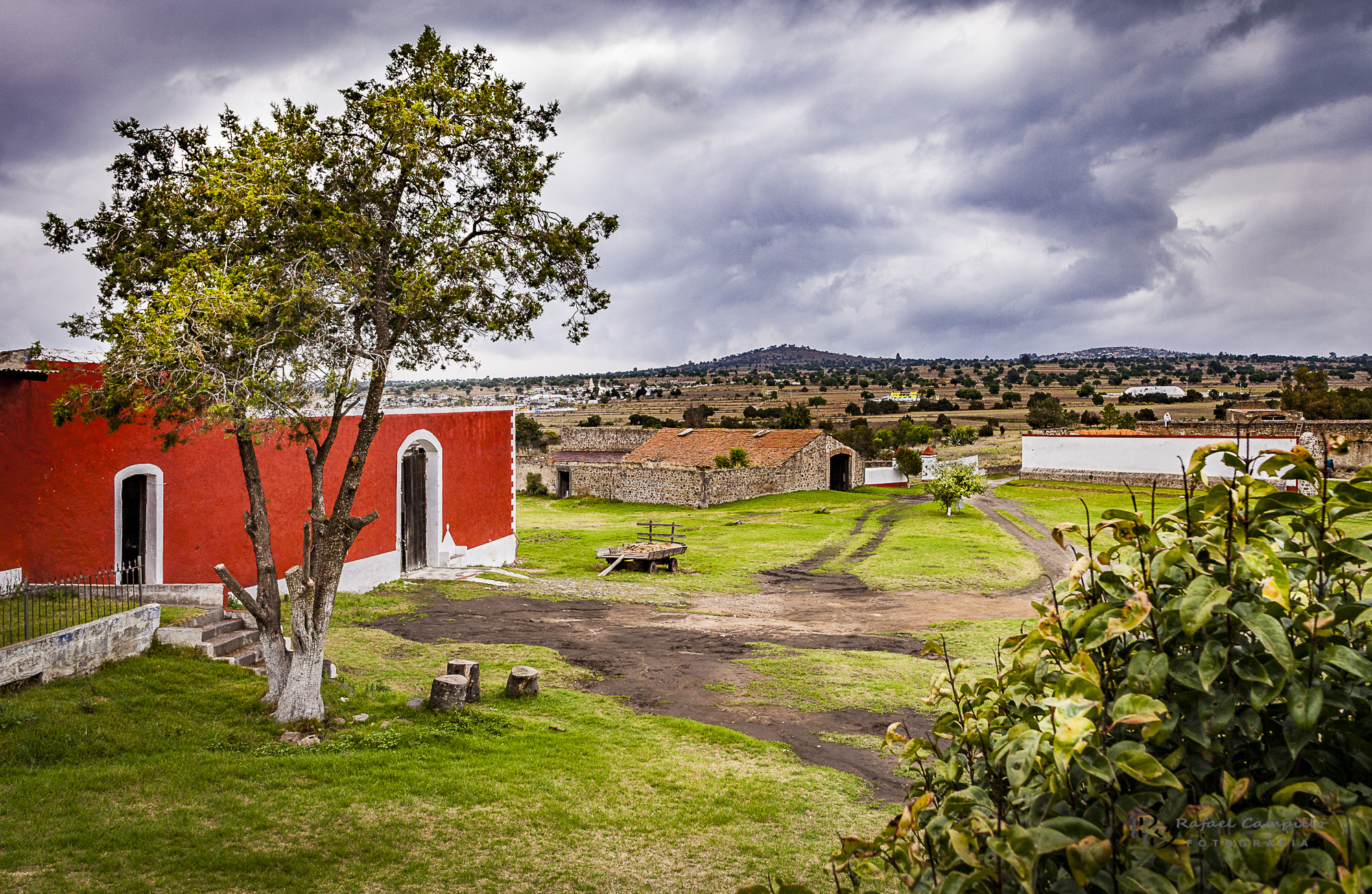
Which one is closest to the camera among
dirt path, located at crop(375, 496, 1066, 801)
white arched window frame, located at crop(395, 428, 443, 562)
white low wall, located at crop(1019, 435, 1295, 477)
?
dirt path, located at crop(375, 496, 1066, 801)

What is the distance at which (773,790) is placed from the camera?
8.27m

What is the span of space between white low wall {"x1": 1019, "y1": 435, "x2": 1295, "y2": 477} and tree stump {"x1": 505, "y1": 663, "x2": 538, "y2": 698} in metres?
38.6

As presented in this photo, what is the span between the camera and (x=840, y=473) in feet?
159

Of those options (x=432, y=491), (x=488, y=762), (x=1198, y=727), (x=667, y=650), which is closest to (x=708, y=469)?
(x=432, y=491)

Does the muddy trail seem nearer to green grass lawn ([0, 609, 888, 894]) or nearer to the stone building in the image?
green grass lawn ([0, 609, 888, 894])

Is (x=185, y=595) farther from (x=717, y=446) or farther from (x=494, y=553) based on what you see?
(x=717, y=446)

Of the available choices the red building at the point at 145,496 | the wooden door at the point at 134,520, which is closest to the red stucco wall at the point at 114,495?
the red building at the point at 145,496

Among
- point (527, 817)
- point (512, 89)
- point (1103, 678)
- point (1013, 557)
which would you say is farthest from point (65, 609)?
point (1013, 557)

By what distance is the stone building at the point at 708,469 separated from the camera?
41.8 meters

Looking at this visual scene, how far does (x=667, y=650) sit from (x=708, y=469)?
88.8 ft

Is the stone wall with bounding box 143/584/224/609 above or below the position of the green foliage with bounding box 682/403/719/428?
below

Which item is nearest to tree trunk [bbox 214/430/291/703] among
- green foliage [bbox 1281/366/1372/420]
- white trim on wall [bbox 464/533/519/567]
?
white trim on wall [bbox 464/533/519/567]

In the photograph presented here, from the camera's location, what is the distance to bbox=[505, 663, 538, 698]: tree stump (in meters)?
11.2
